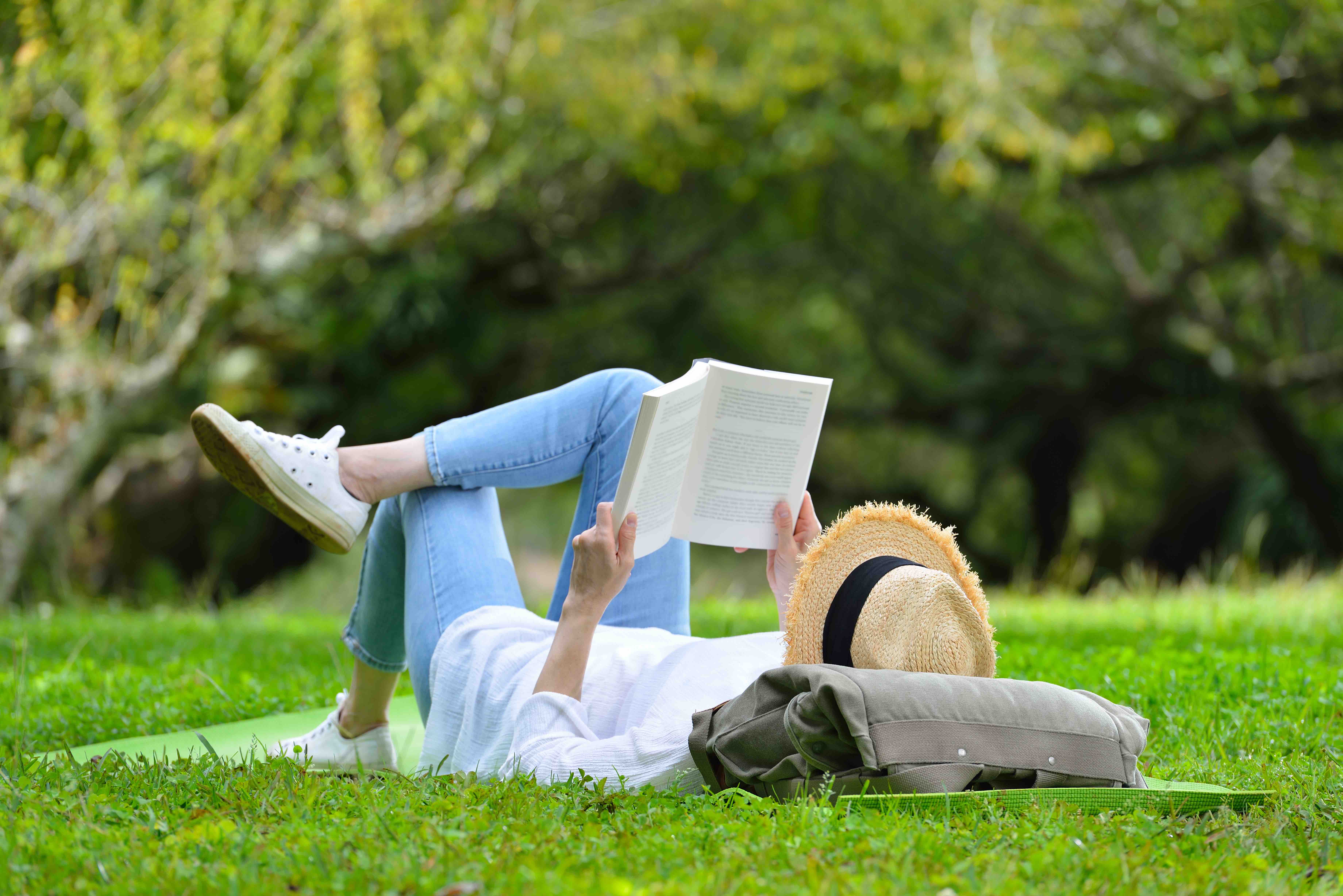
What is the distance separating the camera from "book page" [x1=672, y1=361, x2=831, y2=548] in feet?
7.89

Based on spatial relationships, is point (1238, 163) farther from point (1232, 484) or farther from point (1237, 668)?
point (1237, 668)

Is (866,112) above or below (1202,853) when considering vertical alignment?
above

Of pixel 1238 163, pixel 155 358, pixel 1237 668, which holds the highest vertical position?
pixel 1238 163

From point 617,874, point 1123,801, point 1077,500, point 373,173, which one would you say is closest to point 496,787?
point 617,874

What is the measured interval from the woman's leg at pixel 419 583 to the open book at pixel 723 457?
0.33 metres

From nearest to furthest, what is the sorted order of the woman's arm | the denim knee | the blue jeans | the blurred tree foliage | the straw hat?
the straw hat
the woman's arm
the blue jeans
the denim knee
the blurred tree foliage

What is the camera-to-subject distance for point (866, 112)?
831 centimetres

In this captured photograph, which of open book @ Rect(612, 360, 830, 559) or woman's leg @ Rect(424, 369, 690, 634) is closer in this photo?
open book @ Rect(612, 360, 830, 559)

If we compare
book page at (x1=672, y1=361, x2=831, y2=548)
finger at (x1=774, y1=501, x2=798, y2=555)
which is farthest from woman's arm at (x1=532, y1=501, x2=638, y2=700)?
finger at (x1=774, y1=501, x2=798, y2=555)

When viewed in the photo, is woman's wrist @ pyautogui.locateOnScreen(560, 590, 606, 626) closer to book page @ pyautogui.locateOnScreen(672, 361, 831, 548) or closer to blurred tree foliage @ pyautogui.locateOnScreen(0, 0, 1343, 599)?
book page @ pyautogui.locateOnScreen(672, 361, 831, 548)

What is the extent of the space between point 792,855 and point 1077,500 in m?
11.7

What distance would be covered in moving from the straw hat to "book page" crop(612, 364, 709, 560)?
1.13 ft

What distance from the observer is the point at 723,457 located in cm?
246

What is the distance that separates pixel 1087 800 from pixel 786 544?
840mm
